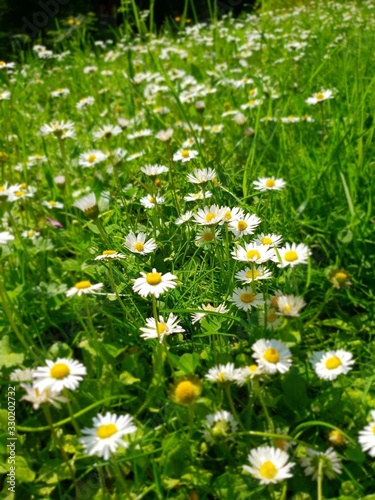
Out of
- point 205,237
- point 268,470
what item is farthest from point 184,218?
point 268,470

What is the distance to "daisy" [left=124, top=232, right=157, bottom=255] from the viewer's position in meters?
1.17

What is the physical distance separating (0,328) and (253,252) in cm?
67

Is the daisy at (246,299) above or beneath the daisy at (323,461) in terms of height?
above

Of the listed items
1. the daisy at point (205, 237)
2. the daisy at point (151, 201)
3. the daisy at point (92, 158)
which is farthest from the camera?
the daisy at point (92, 158)

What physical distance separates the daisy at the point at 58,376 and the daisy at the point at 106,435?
0.08 m

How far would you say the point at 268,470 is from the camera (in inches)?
31.4

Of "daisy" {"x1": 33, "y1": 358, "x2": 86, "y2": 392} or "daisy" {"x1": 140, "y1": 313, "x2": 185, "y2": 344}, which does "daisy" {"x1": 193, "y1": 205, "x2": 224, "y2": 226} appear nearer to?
"daisy" {"x1": 140, "y1": 313, "x2": 185, "y2": 344}

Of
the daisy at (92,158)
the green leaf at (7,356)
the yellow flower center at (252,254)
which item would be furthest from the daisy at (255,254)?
the daisy at (92,158)

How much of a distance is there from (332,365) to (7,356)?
70 centimetres

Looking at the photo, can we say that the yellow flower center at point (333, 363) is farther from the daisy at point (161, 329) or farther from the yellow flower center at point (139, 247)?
the yellow flower center at point (139, 247)

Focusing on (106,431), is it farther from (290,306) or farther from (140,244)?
(140,244)

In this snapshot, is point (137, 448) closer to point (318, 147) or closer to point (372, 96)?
point (318, 147)

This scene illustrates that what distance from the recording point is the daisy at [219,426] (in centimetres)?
85

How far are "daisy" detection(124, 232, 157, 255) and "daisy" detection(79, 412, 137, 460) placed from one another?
0.44 meters
